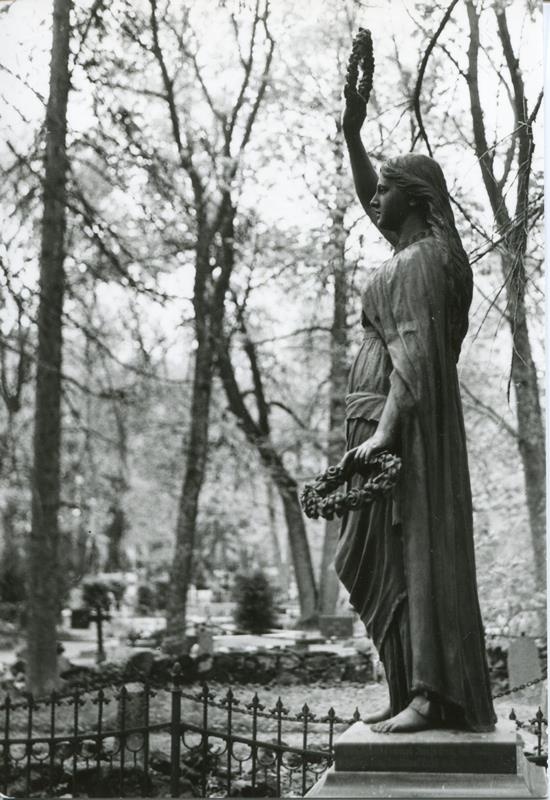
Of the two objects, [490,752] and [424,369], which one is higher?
[424,369]

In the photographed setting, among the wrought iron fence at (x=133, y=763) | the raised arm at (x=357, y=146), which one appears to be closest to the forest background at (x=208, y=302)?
the wrought iron fence at (x=133, y=763)

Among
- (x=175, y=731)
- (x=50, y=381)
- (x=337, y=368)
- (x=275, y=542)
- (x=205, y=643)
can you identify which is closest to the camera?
(x=175, y=731)

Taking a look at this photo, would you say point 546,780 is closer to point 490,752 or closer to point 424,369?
point 490,752

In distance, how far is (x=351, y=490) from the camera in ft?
9.81

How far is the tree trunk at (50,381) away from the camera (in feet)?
34.3

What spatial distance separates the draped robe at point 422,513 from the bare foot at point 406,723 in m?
0.07

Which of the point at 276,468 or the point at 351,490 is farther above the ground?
the point at 276,468

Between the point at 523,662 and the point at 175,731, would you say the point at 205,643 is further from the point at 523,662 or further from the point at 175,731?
the point at 175,731

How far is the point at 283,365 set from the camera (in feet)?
44.6

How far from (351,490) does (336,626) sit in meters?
10.6

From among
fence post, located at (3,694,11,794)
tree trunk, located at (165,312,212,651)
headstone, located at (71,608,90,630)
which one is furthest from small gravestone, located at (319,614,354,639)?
fence post, located at (3,694,11,794)

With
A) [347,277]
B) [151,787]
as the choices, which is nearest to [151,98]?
[347,277]

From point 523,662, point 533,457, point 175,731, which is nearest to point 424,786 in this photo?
point 175,731

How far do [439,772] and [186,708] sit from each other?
6.91 metres
